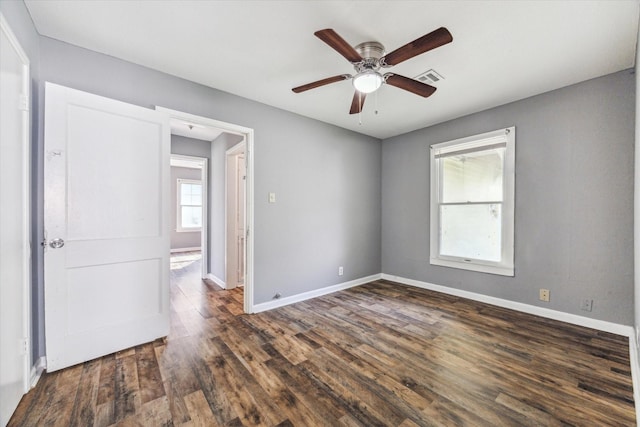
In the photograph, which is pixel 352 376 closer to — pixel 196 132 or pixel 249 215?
pixel 249 215

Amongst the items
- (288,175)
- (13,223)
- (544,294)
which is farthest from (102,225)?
(544,294)

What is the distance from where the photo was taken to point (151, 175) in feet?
7.84

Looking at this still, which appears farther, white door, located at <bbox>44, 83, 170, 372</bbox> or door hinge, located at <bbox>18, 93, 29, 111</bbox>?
white door, located at <bbox>44, 83, 170, 372</bbox>

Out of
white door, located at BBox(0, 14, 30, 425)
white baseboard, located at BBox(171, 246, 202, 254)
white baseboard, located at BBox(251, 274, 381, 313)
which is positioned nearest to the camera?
white door, located at BBox(0, 14, 30, 425)

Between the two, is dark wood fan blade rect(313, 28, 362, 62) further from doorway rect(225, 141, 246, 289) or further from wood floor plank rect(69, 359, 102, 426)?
doorway rect(225, 141, 246, 289)

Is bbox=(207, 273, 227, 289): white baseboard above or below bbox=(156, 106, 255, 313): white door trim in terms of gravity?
below

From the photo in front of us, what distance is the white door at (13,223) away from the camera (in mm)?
1415

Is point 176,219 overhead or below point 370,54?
below

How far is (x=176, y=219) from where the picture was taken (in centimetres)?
781

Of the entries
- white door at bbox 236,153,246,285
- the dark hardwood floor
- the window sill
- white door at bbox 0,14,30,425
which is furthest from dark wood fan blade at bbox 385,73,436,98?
white door at bbox 236,153,246,285

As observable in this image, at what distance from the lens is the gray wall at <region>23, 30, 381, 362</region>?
2.23 metres

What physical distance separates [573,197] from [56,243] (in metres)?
4.78

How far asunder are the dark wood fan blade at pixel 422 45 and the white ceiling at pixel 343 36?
29 cm

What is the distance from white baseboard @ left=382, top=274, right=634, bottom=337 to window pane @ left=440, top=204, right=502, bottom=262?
514 mm
